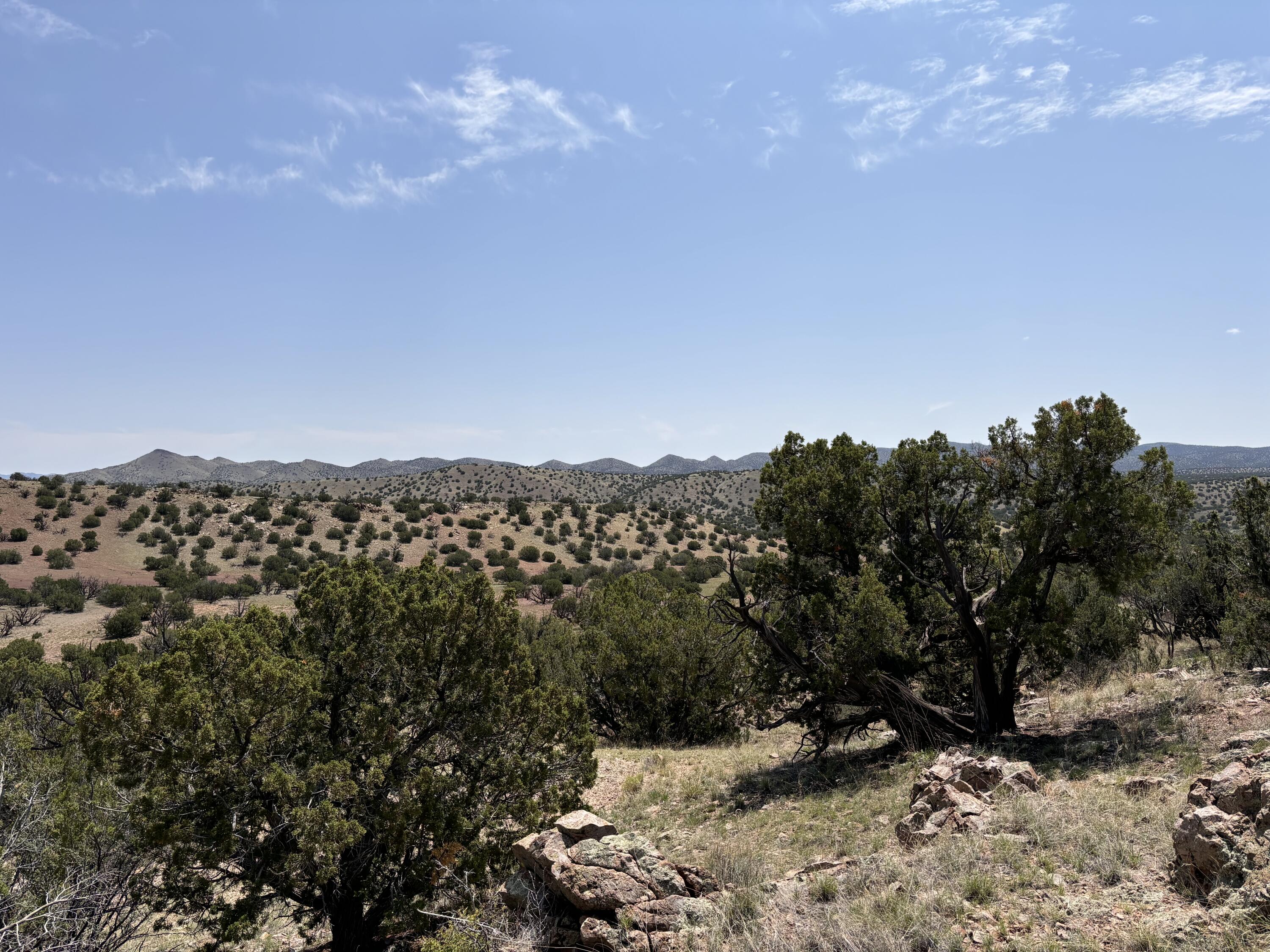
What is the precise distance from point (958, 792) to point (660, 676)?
38.1ft

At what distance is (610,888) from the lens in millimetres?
6305

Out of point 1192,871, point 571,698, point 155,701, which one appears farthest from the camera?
point 571,698

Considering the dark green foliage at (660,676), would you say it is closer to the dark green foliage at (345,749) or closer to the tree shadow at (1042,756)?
the tree shadow at (1042,756)

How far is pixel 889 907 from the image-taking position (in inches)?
227

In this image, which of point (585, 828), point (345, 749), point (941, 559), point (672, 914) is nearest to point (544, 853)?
point (585, 828)

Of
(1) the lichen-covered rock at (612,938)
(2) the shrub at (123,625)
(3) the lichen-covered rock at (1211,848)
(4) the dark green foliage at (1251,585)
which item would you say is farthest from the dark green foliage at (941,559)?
(2) the shrub at (123,625)

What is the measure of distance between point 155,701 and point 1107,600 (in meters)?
23.9

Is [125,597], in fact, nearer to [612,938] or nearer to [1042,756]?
[612,938]

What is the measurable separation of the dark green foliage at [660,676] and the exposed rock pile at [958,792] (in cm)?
934

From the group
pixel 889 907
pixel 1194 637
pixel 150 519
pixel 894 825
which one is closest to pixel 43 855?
pixel 889 907

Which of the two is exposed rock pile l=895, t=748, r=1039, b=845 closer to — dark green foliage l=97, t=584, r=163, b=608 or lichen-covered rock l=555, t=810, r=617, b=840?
lichen-covered rock l=555, t=810, r=617, b=840

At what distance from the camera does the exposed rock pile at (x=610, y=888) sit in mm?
5988

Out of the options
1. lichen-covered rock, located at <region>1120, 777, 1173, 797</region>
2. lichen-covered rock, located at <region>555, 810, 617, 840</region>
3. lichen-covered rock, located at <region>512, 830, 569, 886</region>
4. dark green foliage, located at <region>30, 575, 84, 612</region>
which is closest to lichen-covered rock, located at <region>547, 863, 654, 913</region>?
lichen-covered rock, located at <region>512, 830, 569, 886</region>

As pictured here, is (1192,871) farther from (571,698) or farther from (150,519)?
(150,519)
